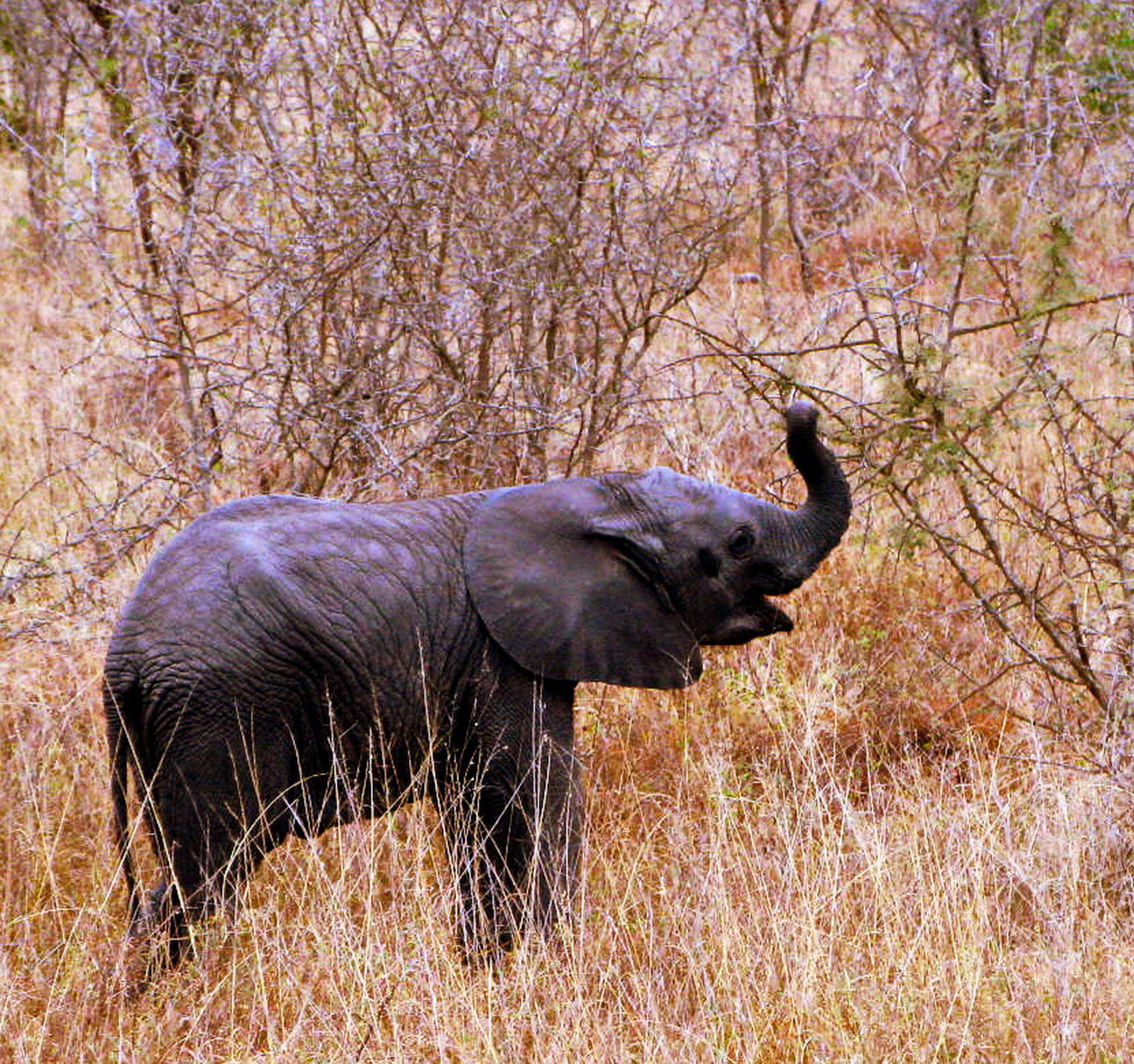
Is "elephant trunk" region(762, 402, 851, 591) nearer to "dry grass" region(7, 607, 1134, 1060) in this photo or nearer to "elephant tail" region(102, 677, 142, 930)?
"dry grass" region(7, 607, 1134, 1060)

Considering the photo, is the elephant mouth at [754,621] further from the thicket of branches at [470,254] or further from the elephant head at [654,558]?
the thicket of branches at [470,254]

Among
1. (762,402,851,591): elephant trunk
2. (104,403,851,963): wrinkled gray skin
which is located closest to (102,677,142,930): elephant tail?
(104,403,851,963): wrinkled gray skin

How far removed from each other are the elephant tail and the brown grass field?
0.32ft

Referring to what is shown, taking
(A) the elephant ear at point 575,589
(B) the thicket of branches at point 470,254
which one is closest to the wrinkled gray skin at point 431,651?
(A) the elephant ear at point 575,589

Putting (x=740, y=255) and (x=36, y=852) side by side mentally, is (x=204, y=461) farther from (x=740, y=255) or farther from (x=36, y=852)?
(x=740, y=255)

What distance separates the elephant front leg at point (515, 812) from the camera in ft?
15.9

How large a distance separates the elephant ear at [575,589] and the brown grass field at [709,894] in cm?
54

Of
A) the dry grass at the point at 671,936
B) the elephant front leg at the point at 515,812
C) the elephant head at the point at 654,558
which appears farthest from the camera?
the elephant head at the point at 654,558

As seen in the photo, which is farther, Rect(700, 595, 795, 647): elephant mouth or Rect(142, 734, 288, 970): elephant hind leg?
Rect(700, 595, 795, 647): elephant mouth

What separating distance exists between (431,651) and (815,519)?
Answer: 4.09 feet

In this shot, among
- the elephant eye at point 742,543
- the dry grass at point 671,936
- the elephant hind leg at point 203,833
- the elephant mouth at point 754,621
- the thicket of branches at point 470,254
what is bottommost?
the dry grass at point 671,936

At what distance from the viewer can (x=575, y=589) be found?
498 cm

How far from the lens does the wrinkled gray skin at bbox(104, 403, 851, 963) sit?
14.4ft

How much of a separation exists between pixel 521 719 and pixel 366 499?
8.60ft
